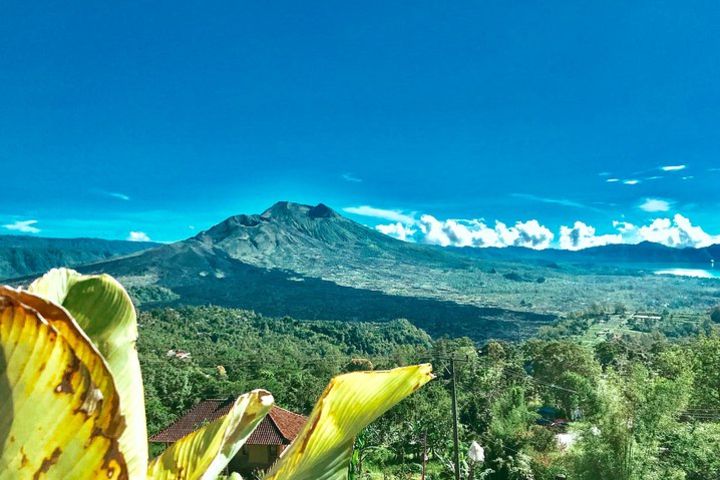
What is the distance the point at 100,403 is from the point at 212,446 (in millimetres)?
357

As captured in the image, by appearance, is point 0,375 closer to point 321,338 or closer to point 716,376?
point 716,376

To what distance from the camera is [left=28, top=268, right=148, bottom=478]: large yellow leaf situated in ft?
→ 2.19

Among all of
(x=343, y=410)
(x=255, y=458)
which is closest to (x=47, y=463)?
(x=343, y=410)

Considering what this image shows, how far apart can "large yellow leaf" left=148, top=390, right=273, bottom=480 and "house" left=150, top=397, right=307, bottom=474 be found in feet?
54.4

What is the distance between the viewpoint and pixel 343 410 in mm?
Answer: 721

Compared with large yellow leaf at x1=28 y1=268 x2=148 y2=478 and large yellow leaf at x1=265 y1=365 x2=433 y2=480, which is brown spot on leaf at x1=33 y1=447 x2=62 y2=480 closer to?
large yellow leaf at x1=28 y1=268 x2=148 y2=478

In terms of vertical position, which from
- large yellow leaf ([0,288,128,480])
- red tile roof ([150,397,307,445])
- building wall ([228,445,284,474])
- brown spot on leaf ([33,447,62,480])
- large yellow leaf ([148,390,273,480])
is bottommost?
building wall ([228,445,284,474])

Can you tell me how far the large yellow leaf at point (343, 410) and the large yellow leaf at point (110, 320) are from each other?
0.21m

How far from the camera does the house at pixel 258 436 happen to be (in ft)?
55.3

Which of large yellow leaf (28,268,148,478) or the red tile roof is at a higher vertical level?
large yellow leaf (28,268,148,478)

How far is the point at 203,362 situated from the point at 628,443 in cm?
3545

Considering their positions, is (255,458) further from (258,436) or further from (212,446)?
(212,446)

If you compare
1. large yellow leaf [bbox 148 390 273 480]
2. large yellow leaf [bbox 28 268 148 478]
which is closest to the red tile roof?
large yellow leaf [bbox 148 390 273 480]

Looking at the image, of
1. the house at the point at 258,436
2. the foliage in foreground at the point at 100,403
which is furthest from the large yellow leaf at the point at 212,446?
the house at the point at 258,436
